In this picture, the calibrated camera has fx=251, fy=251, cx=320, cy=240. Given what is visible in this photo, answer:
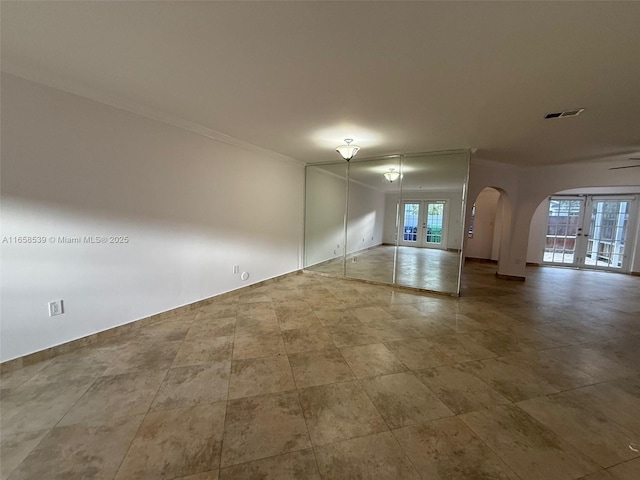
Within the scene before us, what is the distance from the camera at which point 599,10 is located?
134 centimetres

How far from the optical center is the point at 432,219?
6.59 m

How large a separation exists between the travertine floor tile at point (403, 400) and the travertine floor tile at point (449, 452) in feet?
0.21

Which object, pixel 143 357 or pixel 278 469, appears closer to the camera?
pixel 278 469

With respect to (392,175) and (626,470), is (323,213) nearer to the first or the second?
(392,175)

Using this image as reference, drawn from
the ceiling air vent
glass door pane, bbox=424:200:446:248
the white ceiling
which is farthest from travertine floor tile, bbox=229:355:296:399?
glass door pane, bbox=424:200:446:248

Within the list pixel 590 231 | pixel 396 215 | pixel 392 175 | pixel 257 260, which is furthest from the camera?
pixel 590 231

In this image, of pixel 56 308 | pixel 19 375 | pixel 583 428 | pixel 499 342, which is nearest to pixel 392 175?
pixel 499 342

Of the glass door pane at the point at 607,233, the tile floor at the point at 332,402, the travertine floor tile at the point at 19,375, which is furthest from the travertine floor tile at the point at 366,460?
the glass door pane at the point at 607,233

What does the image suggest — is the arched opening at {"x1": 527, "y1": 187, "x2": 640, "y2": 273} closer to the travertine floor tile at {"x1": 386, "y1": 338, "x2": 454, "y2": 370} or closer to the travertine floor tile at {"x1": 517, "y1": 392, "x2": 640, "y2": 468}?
the travertine floor tile at {"x1": 386, "y1": 338, "x2": 454, "y2": 370}

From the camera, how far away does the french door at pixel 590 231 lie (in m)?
6.68

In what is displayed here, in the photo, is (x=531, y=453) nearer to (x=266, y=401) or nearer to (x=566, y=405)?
(x=566, y=405)

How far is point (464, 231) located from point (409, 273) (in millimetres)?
1498

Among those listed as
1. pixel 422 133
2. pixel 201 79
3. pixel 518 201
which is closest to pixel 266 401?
pixel 201 79

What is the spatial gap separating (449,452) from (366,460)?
505 mm
